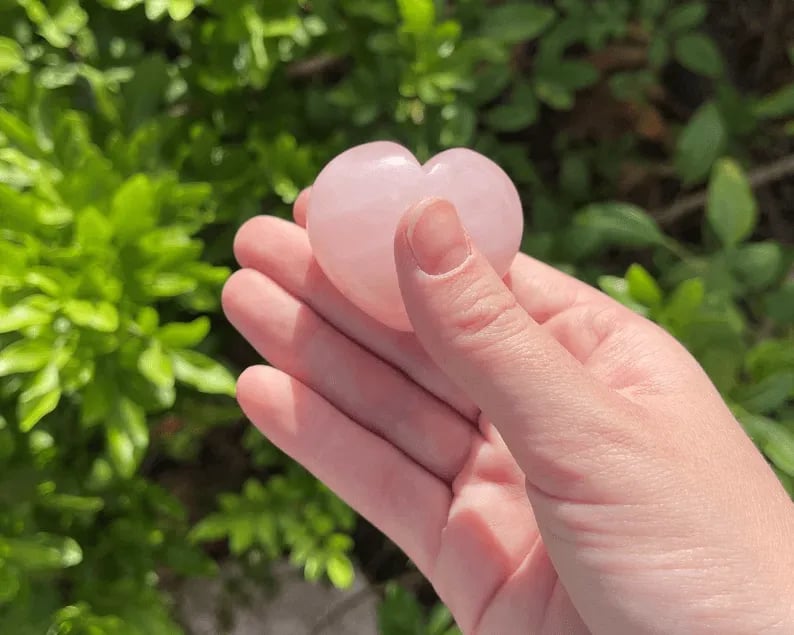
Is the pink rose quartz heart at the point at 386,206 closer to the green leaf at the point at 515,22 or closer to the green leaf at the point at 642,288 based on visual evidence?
the green leaf at the point at 642,288

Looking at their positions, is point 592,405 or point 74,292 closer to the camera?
point 592,405

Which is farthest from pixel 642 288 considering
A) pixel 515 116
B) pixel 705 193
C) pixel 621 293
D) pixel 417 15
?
pixel 705 193

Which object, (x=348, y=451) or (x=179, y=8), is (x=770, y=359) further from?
(x=179, y=8)

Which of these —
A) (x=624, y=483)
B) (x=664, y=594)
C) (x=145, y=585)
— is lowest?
(x=145, y=585)

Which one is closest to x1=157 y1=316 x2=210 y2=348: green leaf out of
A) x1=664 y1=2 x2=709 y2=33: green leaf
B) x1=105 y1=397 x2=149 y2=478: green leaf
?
x1=105 y1=397 x2=149 y2=478: green leaf

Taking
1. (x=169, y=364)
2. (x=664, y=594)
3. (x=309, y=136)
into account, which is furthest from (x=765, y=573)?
(x=309, y=136)

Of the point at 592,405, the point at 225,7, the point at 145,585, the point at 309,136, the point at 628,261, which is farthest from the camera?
the point at 628,261

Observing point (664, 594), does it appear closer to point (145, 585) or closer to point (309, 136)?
point (145, 585)
